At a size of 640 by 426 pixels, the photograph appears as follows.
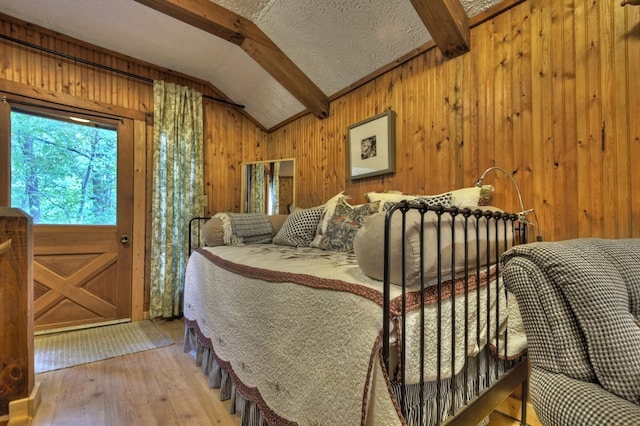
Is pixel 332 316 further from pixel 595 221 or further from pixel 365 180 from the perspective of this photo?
pixel 365 180

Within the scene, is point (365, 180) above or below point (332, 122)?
below

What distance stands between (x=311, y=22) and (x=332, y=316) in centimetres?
213

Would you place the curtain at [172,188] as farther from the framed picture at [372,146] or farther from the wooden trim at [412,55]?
the framed picture at [372,146]

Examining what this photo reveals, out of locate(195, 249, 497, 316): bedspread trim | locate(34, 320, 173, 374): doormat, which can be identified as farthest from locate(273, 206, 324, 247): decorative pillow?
locate(34, 320, 173, 374): doormat

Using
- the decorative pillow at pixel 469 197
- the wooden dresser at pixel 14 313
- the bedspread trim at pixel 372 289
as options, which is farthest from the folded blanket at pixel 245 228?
the decorative pillow at pixel 469 197

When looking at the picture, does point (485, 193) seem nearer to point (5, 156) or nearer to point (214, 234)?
point (214, 234)

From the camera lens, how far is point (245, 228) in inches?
96.6

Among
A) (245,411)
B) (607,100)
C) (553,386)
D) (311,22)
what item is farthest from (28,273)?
(607,100)

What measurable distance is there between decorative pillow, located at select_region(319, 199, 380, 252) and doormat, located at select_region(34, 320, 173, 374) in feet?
5.23

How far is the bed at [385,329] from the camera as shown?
81 cm

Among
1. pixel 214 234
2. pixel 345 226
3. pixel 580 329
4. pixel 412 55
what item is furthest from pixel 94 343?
pixel 412 55

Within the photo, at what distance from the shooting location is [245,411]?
1.33 meters

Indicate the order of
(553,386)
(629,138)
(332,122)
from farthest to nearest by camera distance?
(332,122), (629,138), (553,386)

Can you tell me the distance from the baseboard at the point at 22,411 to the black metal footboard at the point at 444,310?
176cm
